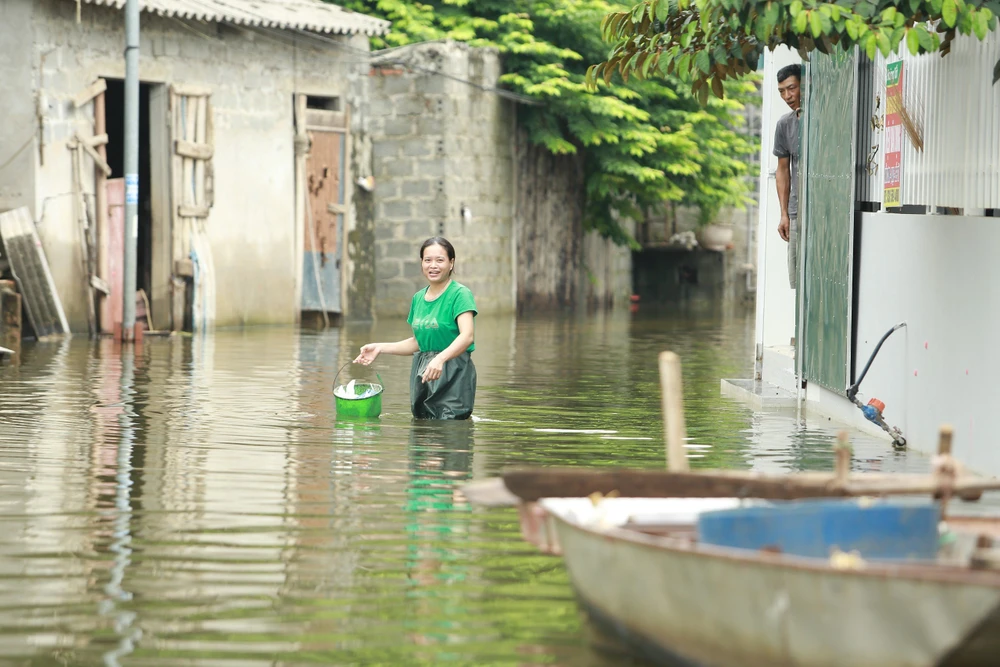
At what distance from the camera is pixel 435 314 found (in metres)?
→ 11.4

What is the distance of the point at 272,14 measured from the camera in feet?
73.5

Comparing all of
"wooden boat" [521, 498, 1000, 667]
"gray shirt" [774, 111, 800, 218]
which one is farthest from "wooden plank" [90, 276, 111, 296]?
"wooden boat" [521, 498, 1000, 667]

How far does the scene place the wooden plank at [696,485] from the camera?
5.83 metres

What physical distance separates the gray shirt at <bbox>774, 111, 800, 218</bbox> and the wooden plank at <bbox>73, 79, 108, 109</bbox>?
9.90 m

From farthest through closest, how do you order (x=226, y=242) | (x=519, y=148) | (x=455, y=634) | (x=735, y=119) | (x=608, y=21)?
(x=735, y=119) < (x=519, y=148) < (x=226, y=242) < (x=608, y=21) < (x=455, y=634)

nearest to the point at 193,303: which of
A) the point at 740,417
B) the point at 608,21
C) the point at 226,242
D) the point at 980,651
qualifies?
the point at 226,242

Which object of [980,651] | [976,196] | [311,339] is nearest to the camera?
[980,651]

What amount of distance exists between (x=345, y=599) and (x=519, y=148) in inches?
893

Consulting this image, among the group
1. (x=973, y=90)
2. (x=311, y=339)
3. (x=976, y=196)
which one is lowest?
(x=311, y=339)

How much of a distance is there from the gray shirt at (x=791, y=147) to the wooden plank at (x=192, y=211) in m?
10.2

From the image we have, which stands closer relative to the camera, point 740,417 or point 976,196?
point 976,196

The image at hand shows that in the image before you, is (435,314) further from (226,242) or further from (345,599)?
(226,242)

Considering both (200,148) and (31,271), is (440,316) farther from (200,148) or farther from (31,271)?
(200,148)

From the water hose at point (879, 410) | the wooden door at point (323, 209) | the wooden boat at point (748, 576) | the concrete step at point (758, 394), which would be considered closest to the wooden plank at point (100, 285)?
the wooden door at point (323, 209)
